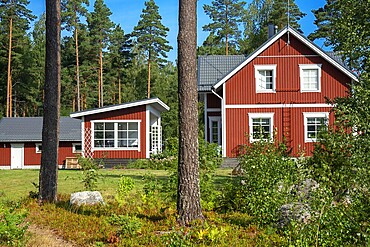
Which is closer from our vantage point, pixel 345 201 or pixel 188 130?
pixel 345 201

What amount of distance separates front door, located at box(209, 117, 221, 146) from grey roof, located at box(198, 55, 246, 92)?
1756mm

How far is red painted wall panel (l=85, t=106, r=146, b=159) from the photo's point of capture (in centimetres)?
2405

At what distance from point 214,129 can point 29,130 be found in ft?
49.1

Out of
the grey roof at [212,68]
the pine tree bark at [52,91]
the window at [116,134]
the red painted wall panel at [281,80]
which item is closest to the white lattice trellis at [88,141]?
the window at [116,134]

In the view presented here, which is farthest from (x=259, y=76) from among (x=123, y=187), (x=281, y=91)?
(x=123, y=187)

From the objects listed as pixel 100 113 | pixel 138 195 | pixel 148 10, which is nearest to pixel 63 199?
pixel 138 195

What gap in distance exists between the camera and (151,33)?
4253cm

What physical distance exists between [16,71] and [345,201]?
40.8m

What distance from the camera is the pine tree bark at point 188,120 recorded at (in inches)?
262

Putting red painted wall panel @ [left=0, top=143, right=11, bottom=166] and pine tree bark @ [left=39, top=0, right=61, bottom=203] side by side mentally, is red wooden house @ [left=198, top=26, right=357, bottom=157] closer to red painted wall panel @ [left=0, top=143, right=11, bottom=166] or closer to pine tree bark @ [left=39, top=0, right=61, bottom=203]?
pine tree bark @ [left=39, top=0, right=61, bottom=203]

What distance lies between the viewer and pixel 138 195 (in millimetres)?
9320

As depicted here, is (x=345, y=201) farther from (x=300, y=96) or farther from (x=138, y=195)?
(x=300, y=96)

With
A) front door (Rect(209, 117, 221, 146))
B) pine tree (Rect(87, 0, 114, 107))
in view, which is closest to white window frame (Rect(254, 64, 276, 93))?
front door (Rect(209, 117, 221, 146))

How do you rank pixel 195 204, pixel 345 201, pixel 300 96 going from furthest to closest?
pixel 300 96 → pixel 195 204 → pixel 345 201
